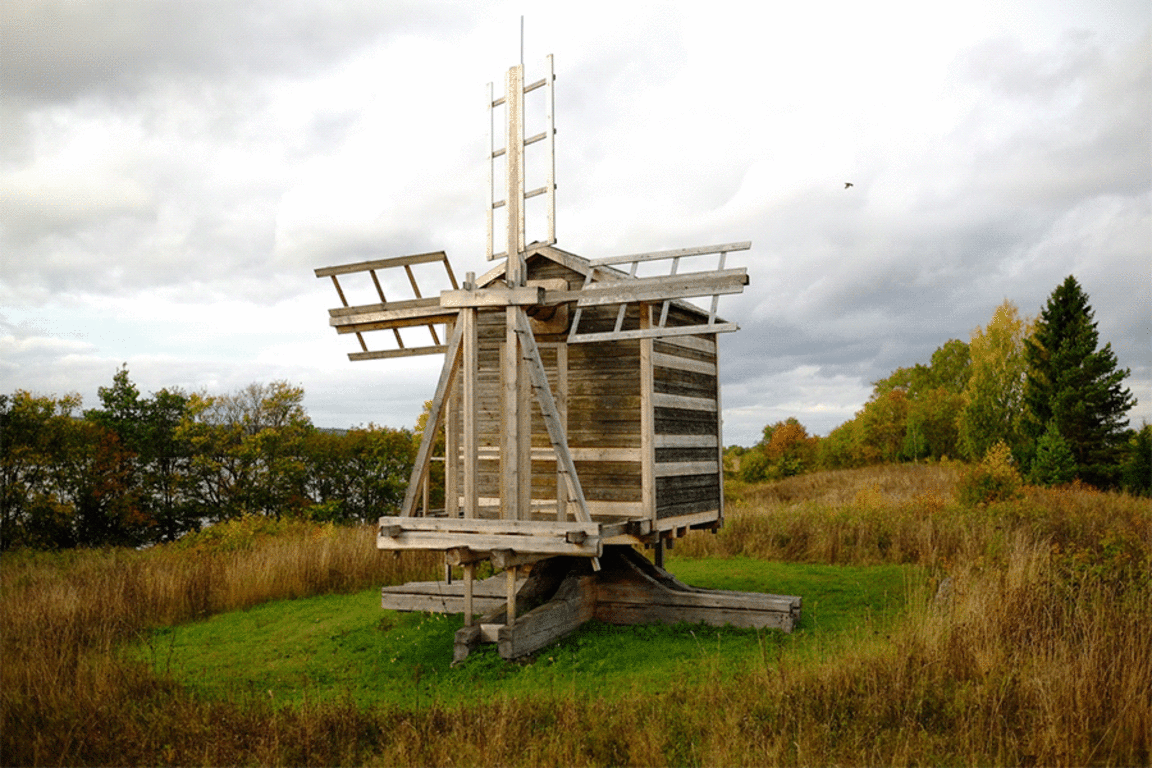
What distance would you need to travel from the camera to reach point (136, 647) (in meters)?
11.6

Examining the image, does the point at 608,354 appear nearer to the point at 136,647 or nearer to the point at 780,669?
the point at 780,669

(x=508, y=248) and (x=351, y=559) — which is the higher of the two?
(x=508, y=248)

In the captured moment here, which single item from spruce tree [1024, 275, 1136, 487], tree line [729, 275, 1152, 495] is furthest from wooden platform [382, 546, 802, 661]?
spruce tree [1024, 275, 1136, 487]

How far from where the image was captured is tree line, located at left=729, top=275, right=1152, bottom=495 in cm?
3122

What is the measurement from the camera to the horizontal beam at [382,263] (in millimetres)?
11125

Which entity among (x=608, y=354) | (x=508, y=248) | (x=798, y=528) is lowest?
(x=798, y=528)

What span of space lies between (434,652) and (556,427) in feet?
10.4

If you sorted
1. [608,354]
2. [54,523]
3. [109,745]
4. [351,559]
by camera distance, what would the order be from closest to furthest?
[109,745] → [608,354] → [351,559] → [54,523]

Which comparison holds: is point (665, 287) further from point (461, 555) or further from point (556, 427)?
point (461, 555)

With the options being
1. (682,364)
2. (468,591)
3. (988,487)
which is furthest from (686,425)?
(988,487)

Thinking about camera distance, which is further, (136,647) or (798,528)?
(798,528)

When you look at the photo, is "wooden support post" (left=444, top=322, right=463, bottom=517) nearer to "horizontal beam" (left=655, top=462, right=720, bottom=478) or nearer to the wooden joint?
the wooden joint

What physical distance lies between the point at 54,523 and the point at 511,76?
1875 centimetres

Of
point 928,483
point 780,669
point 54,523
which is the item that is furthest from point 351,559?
point 928,483
